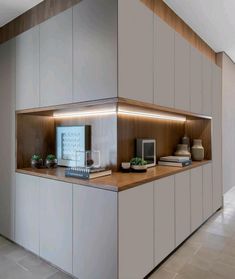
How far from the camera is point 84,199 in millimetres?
1767

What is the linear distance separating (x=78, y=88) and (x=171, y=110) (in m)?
1.07

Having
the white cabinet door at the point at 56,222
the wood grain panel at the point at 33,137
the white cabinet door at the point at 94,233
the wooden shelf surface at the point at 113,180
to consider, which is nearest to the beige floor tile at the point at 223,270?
the wooden shelf surface at the point at 113,180

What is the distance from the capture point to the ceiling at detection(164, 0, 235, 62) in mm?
2781

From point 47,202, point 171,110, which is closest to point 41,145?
point 47,202

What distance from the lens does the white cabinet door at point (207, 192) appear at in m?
3.04

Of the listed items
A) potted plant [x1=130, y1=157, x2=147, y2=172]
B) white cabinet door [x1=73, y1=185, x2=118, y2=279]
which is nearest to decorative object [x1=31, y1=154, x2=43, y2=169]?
white cabinet door [x1=73, y1=185, x2=118, y2=279]

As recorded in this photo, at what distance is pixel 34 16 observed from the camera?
257 cm

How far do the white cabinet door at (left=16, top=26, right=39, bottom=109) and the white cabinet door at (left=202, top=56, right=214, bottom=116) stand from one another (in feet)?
7.24

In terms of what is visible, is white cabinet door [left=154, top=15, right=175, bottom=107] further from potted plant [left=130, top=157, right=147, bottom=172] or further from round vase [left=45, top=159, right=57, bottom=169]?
round vase [left=45, top=159, right=57, bottom=169]

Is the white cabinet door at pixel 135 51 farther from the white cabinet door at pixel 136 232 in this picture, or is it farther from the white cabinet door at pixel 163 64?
the white cabinet door at pixel 136 232

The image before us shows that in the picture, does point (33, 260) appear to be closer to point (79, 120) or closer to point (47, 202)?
point (47, 202)

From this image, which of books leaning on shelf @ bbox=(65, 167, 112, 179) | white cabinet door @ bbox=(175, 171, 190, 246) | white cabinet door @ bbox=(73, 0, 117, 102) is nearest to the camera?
white cabinet door @ bbox=(73, 0, 117, 102)

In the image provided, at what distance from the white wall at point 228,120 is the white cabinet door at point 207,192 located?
133 cm

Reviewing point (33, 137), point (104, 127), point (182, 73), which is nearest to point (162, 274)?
A: point (104, 127)
